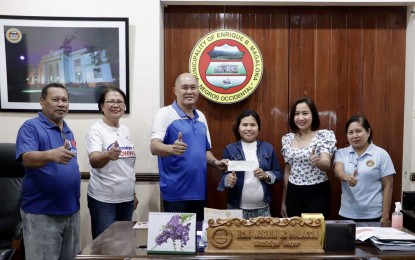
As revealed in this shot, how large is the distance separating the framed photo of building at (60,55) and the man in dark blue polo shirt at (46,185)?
0.65m

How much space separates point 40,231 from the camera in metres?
2.14

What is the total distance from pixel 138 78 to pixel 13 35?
0.95 metres

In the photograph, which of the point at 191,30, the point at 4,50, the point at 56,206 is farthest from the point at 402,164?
the point at 4,50

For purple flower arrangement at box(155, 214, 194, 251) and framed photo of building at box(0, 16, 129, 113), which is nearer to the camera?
purple flower arrangement at box(155, 214, 194, 251)

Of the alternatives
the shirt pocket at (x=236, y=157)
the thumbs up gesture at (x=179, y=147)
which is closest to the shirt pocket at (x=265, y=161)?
the shirt pocket at (x=236, y=157)

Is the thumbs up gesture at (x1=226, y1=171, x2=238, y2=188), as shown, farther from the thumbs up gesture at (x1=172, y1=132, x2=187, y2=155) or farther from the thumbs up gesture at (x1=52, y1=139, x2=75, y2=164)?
the thumbs up gesture at (x1=52, y1=139, x2=75, y2=164)

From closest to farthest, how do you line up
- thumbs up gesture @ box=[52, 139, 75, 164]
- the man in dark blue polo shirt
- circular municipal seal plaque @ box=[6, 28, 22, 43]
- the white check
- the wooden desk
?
1. the wooden desk
2. thumbs up gesture @ box=[52, 139, 75, 164]
3. the man in dark blue polo shirt
4. the white check
5. circular municipal seal plaque @ box=[6, 28, 22, 43]

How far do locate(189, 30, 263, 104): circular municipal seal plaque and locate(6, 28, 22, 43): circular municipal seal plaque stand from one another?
127cm

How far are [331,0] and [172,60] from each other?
4.24ft

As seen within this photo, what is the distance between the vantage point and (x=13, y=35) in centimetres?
283

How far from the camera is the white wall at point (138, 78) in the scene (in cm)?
285

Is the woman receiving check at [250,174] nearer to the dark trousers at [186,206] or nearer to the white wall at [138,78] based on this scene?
the dark trousers at [186,206]

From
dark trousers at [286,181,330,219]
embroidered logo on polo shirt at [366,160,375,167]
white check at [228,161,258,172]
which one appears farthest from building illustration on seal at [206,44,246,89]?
embroidered logo on polo shirt at [366,160,375,167]

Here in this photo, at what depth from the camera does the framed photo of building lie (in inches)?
112
